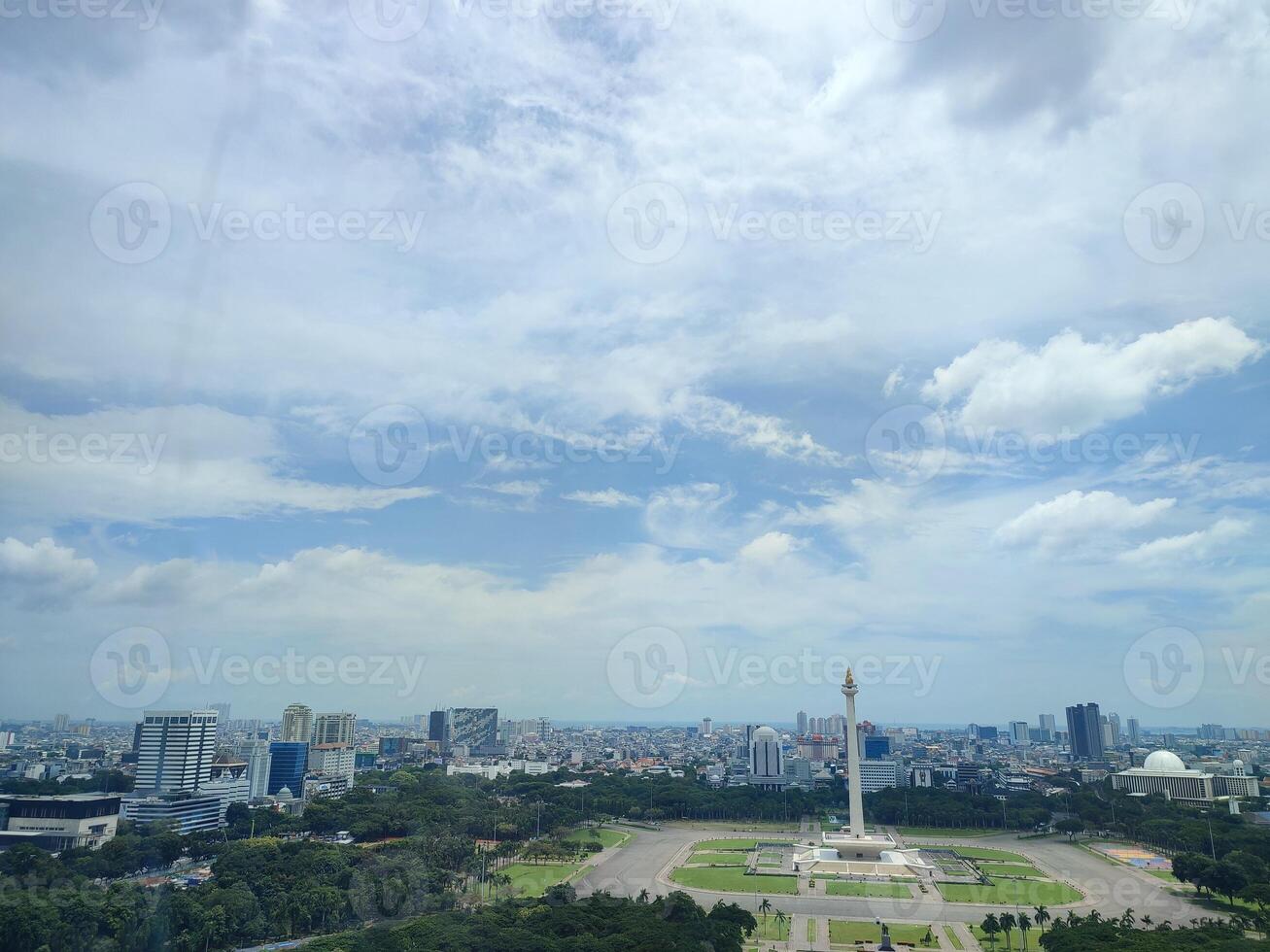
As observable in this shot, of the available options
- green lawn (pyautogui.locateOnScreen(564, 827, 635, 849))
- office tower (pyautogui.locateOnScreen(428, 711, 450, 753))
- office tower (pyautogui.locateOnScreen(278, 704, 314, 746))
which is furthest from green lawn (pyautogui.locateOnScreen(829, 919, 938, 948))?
office tower (pyautogui.locateOnScreen(428, 711, 450, 753))

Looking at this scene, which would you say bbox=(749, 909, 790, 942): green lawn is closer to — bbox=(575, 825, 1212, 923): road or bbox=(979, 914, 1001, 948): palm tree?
bbox=(575, 825, 1212, 923): road

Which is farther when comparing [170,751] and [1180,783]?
[1180,783]

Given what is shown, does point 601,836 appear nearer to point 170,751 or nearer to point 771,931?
point 771,931

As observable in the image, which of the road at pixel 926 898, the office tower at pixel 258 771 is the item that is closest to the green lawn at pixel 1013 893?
the road at pixel 926 898

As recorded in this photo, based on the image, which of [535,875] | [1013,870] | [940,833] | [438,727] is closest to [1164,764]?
[940,833]

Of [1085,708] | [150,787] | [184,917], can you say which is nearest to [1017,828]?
[184,917]

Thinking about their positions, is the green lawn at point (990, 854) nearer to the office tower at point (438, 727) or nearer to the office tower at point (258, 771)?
the office tower at point (258, 771)
